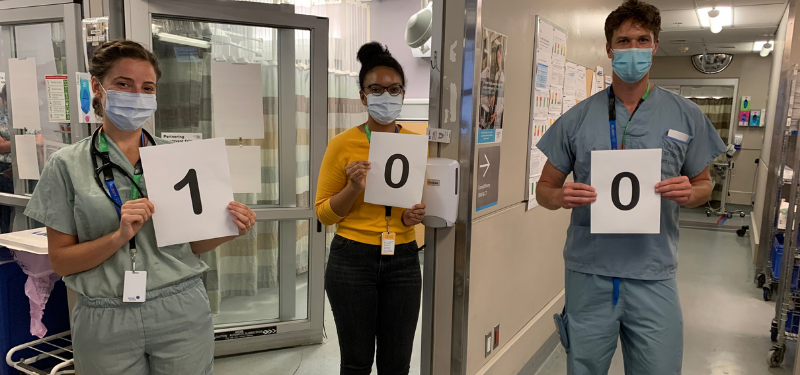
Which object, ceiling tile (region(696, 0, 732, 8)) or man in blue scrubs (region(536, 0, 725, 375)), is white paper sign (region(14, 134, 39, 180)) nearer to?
man in blue scrubs (region(536, 0, 725, 375))

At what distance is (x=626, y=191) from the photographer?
156 cm

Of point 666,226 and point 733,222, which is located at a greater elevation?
point 666,226

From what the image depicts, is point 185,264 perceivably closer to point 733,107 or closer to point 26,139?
point 26,139

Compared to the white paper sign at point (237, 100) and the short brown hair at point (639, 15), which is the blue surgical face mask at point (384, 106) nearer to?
the short brown hair at point (639, 15)

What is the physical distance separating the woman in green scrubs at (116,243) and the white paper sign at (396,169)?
666mm

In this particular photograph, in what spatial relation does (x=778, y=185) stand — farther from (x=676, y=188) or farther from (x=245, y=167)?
(x=245, y=167)

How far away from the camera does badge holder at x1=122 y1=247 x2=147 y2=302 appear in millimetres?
1273

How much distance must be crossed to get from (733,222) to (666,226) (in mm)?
7879

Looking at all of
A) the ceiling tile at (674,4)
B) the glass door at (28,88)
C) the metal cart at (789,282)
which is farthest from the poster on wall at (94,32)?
the ceiling tile at (674,4)

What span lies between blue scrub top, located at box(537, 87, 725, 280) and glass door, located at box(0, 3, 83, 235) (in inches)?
94.9

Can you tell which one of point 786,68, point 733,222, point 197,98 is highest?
point 786,68

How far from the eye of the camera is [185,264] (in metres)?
1.39

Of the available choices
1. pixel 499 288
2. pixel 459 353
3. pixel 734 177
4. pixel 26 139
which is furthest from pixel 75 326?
pixel 734 177

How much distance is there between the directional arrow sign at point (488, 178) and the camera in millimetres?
2125
